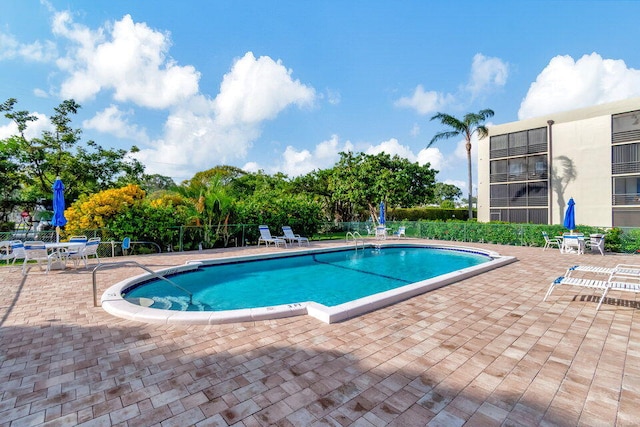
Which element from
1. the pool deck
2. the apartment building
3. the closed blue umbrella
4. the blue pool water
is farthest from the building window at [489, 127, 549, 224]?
the closed blue umbrella

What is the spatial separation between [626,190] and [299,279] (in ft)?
85.8

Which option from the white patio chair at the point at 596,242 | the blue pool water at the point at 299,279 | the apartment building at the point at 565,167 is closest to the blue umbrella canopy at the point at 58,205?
the blue pool water at the point at 299,279

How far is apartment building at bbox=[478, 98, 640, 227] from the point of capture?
2172 cm

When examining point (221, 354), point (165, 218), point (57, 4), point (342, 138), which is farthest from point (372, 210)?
Result: point (221, 354)

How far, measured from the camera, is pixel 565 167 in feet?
79.9

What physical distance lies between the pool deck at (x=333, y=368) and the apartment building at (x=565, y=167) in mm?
23839

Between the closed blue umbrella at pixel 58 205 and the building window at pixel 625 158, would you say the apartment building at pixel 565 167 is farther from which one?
the closed blue umbrella at pixel 58 205

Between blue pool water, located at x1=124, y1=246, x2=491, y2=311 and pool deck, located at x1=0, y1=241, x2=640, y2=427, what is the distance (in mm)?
2364

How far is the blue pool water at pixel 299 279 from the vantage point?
7.08 m

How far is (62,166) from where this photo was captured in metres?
19.7

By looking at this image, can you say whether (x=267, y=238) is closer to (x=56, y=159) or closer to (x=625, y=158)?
(x=56, y=159)

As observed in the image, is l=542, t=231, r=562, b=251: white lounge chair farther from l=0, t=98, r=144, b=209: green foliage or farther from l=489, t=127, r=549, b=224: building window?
l=0, t=98, r=144, b=209: green foliage

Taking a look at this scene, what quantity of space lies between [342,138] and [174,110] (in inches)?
590

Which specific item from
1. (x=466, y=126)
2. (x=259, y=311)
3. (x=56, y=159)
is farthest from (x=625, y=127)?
(x=56, y=159)
